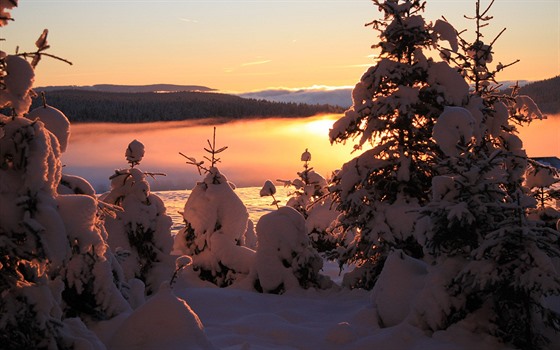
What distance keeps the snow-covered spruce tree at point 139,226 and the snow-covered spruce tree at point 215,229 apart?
8.67ft

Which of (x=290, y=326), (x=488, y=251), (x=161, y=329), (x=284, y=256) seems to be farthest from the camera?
(x=284, y=256)

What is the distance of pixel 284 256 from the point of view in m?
16.9

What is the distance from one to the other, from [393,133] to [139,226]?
7.42 meters

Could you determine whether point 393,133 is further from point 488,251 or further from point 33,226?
point 33,226

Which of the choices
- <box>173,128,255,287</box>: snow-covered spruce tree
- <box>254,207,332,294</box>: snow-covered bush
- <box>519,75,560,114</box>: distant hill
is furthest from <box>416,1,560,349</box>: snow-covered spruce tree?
<box>519,75,560,114</box>: distant hill

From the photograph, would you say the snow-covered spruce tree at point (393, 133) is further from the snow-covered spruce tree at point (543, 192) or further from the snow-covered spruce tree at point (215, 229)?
the snow-covered spruce tree at point (215, 229)

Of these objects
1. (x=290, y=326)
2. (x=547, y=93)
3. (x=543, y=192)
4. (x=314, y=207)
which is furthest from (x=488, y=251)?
(x=547, y=93)

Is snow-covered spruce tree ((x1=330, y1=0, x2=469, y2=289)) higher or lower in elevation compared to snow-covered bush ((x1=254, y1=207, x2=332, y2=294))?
higher

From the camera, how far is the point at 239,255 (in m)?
19.3

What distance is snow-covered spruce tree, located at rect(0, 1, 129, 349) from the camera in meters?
6.52

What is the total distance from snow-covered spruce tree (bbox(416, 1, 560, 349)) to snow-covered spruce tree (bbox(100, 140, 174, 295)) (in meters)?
8.81

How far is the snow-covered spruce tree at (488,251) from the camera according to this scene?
8.96m

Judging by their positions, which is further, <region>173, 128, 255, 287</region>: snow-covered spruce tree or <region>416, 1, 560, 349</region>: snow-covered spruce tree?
<region>173, 128, 255, 287</region>: snow-covered spruce tree

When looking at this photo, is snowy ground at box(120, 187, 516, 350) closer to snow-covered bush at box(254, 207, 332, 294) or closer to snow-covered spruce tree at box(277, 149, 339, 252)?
snow-covered bush at box(254, 207, 332, 294)
